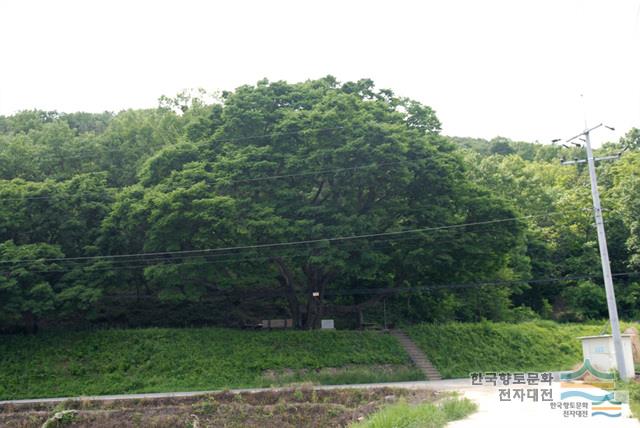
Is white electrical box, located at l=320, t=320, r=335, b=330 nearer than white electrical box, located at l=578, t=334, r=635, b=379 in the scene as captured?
No

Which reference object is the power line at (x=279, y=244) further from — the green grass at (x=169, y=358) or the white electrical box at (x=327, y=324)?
the white electrical box at (x=327, y=324)

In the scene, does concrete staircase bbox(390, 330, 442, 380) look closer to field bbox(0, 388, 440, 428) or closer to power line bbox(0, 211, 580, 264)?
power line bbox(0, 211, 580, 264)

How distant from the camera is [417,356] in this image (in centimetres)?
3325

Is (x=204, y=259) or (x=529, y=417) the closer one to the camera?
(x=529, y=417)

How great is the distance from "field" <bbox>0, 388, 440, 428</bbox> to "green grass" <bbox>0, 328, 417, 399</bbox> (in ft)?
13.6

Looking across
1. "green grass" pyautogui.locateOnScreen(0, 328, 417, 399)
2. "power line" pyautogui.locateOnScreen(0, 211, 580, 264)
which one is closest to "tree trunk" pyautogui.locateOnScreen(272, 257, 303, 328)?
"power line" pyautogui.locateOnScreen(0, 211, 580, 264)

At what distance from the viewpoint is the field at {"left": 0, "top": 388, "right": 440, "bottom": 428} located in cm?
2239

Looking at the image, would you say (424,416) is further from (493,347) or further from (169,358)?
(493,347)

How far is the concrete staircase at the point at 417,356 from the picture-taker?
105 feet

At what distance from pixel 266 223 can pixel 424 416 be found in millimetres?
16425

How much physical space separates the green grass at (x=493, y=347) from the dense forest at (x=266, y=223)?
8.27 ft

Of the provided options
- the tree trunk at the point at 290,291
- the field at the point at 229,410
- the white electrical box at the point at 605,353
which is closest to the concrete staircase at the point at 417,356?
the tree trunk at the point at 290,291
